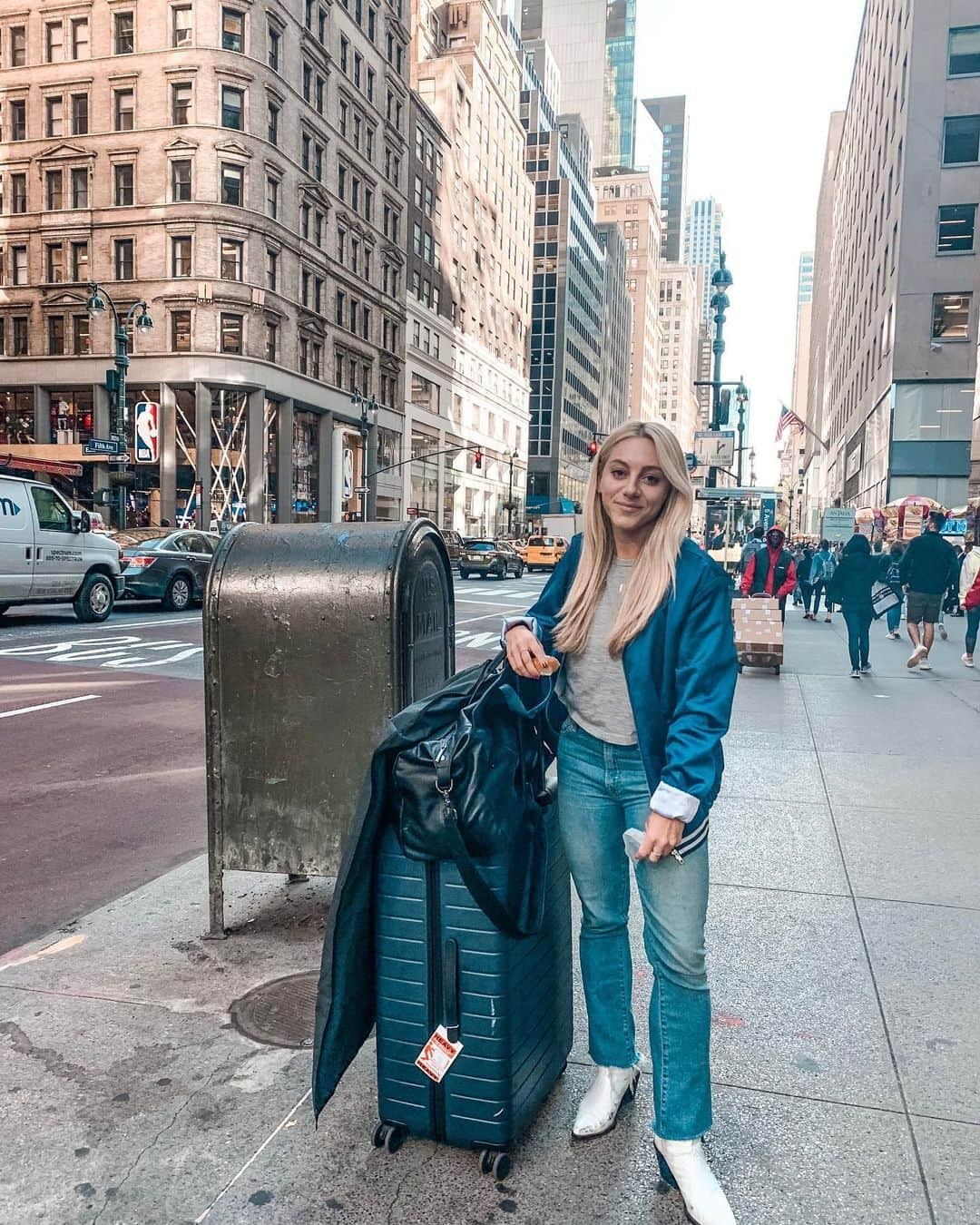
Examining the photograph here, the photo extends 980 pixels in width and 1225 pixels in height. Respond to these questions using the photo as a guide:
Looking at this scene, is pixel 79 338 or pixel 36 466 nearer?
pixel 36 466

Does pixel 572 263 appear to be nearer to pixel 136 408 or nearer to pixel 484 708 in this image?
pixel 136 408

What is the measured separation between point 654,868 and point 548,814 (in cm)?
41

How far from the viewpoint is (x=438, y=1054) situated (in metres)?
2.43

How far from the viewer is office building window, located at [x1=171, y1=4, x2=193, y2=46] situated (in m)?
42.5

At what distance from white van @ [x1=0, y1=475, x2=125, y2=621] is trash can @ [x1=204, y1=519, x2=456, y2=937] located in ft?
39.8

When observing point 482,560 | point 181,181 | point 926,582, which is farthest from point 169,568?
point 181,181

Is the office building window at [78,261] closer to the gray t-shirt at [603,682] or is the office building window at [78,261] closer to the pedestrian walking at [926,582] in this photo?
the pedestrian walking at [926,582]

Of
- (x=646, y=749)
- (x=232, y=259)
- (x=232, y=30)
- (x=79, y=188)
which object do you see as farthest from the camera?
(x=79, y=188)

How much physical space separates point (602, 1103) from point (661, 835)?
97 cm

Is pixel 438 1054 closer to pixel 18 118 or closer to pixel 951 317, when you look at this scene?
pixel 951 317

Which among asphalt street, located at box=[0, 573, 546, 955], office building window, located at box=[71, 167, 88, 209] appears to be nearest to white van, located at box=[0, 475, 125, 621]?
asphalt street, located at box=[0, 573, 546, 955]

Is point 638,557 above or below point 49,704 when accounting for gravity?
above

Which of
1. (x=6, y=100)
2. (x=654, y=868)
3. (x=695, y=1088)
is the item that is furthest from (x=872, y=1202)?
(x=6, y=100)

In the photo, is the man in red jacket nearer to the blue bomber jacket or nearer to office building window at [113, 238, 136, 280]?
the blue bomber jacket
